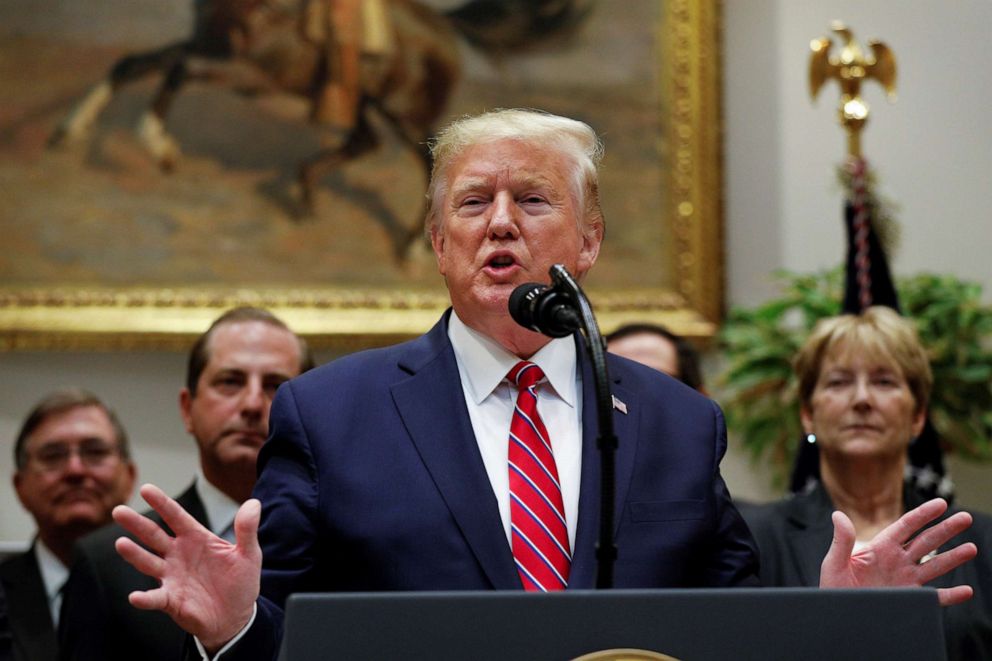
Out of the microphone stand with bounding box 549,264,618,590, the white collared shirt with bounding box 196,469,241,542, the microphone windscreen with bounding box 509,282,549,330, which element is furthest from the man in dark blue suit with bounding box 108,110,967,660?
the white collared shirt with bounding box 196,469,241,542

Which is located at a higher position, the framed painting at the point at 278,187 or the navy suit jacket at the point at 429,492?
the framed painting at the point at 278,187

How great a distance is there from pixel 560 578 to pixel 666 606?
0.65 m

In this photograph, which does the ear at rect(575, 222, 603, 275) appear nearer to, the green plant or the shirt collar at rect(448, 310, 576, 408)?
the shirt collar at rect(448, 310, 576, 408)

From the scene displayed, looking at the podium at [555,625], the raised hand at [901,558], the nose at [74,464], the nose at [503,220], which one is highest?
the nose at [503,220]

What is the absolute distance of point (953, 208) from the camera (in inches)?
255

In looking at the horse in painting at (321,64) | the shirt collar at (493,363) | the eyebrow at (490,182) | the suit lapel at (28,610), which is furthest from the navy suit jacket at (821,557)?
the horse in painting at (321,64)

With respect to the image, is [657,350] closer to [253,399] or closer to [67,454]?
[253,399]

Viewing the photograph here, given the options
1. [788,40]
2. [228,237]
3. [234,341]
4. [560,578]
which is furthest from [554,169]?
[788,40]

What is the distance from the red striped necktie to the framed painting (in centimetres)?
347

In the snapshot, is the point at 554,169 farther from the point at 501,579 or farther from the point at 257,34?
the point at 257,34

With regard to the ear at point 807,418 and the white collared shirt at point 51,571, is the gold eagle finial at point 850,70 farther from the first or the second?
the white collared shirt at point 51,571

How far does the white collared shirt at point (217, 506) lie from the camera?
3.97 m

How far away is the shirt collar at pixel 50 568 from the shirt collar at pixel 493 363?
247cm

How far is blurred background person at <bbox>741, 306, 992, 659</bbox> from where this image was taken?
154 inches
